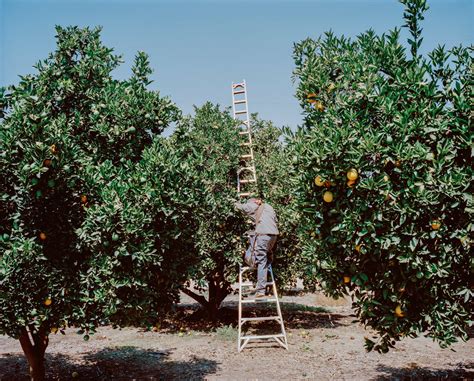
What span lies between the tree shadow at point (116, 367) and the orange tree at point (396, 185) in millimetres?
4513

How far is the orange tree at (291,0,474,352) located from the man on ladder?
453 cm

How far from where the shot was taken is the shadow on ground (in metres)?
13.2

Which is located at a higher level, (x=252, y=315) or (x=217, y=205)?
(x=217, y=205)

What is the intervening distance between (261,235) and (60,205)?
5.31 m

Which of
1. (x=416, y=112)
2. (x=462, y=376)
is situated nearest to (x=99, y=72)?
(x=416, y=112)

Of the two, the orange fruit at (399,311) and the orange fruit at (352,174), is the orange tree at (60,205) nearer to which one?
the orange fruit at (352,174)

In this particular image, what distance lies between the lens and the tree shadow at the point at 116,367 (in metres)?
8.31

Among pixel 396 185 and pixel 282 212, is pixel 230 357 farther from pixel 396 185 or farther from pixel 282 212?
pixel 396 185

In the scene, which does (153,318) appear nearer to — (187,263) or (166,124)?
(187,263)

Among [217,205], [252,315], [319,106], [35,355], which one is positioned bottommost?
[252,315]

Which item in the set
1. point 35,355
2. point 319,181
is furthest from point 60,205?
point 319,181

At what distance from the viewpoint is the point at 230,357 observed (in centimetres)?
963

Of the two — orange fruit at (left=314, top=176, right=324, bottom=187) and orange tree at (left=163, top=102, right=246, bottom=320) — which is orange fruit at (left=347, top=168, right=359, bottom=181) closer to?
orange fruit at (left=314, top=176, right=324, bottom=187)

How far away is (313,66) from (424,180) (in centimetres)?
244
